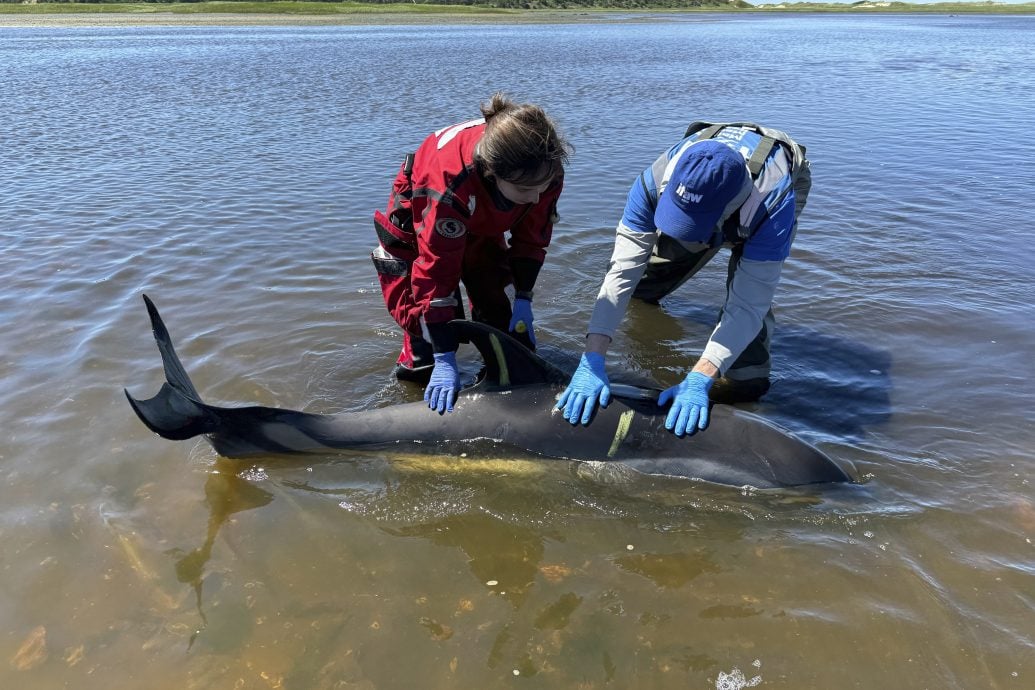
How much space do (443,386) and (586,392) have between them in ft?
2.87

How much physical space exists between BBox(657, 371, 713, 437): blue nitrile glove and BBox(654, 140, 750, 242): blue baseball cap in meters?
0.80

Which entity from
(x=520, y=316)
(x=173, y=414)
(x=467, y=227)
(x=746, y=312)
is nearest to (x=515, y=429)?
(x=520, y=316)

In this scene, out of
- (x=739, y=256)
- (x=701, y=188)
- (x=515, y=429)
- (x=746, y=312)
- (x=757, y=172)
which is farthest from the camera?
(x=739, y=256)

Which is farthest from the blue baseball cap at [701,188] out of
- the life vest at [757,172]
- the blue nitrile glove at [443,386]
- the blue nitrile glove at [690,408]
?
the blue nitrile glove at [443,386]

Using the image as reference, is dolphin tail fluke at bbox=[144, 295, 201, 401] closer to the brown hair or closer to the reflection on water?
the reflection on water

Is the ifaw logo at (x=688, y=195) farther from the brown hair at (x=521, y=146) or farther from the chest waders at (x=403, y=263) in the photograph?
the chest waders at (x=403, y=263)

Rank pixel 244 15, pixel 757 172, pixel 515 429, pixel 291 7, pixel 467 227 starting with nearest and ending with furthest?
1. pixel 757 172
2. pixel 467 227
3. pixel 515 429
4. pixel 244 15
5. pixel 291 7

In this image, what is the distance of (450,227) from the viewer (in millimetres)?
3818

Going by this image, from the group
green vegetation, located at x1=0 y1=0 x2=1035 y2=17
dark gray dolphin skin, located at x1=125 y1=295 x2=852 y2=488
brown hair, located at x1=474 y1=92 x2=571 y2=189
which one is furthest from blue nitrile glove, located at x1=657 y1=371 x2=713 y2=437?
green vegetation, located at x1=0 y1=0 x2=1035 y2=17

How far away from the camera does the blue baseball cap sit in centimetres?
343

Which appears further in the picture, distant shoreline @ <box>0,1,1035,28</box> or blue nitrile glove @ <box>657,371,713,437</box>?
distant shoreline @ <box>0,1,1035,28</box>

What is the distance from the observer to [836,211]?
8.64 meters

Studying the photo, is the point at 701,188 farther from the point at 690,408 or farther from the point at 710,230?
the point at 690,408

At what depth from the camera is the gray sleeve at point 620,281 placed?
159 inches
